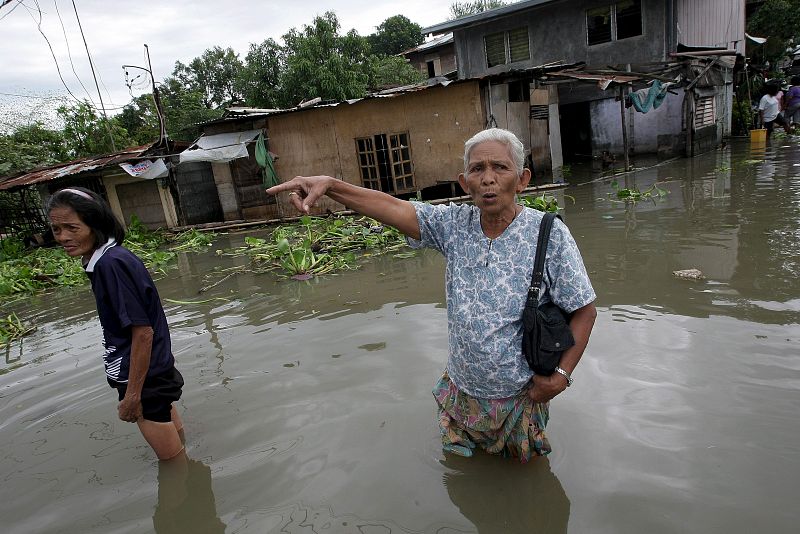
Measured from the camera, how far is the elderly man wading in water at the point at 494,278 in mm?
1934

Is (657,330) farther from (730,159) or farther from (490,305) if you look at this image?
(730,159)

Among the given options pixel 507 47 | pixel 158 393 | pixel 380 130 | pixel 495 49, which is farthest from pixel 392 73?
pixel 158 393

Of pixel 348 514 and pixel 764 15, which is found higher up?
pixel 764 15

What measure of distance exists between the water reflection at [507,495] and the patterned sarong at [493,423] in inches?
5.2

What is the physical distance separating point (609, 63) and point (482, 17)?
4.77 metres

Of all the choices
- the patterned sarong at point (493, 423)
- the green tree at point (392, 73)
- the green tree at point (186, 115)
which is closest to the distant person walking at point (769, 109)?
the green tree at point (392, 73)

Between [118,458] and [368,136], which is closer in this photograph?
[118,458]

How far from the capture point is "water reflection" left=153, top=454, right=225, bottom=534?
7.84 ft

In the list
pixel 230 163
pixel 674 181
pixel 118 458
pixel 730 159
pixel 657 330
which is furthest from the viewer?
pixel 230 163

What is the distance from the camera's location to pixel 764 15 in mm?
20500

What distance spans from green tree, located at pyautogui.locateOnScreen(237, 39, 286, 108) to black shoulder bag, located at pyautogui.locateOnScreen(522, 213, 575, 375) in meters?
22.2

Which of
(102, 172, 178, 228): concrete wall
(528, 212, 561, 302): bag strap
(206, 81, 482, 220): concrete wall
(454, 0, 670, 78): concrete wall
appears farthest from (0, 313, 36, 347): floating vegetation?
(454, 0, 670, 78): concrete wall

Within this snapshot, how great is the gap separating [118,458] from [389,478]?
173 centimetres

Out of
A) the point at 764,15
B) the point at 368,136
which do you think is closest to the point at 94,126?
the point at 368,136
